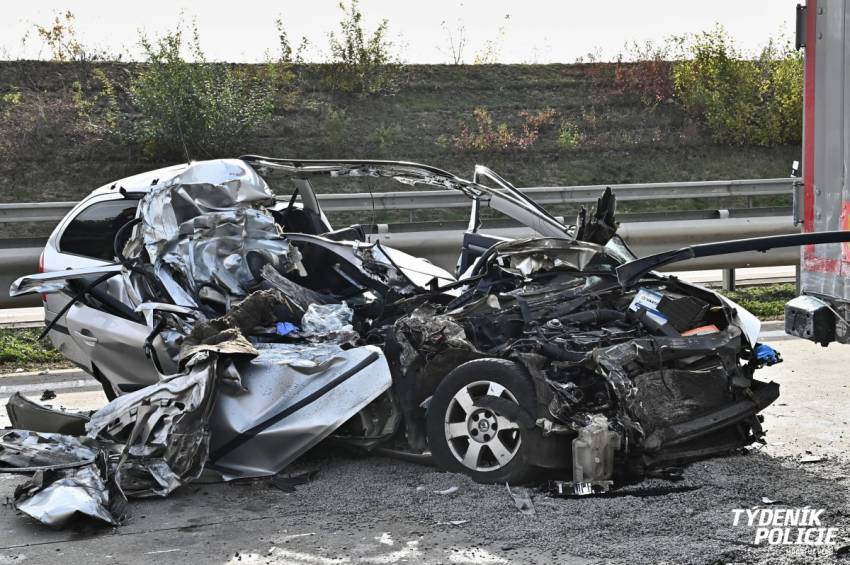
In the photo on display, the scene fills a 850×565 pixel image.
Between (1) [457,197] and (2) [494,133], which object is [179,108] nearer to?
(2) [494,133]

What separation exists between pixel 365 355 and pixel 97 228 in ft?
7.72

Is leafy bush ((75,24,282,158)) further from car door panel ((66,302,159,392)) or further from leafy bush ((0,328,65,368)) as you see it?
car door panel ((66,302,159,392))

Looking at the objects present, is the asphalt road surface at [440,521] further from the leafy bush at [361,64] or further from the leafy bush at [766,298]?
the leafy bush at [361,64]

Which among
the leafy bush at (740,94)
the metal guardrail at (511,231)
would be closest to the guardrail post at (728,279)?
the metal guardrail at (511,231)

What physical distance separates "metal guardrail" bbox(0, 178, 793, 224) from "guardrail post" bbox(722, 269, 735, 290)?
7.94 ft

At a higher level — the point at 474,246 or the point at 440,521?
the point at 474,246

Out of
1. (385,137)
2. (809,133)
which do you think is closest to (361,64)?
(385,137)

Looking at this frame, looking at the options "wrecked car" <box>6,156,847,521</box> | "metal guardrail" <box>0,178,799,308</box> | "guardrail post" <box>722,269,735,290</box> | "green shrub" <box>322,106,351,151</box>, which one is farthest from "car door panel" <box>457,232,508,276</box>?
"green shrub" <box>322,106,351,151</box>

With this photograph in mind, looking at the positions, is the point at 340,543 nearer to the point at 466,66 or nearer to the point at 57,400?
the point at 57,400

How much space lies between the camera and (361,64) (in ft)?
70.5

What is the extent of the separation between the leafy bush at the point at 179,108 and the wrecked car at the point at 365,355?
11.1 metres

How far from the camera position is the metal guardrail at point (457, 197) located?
12.9m

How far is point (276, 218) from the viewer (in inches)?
296

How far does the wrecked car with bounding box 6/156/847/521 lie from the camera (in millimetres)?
5141
